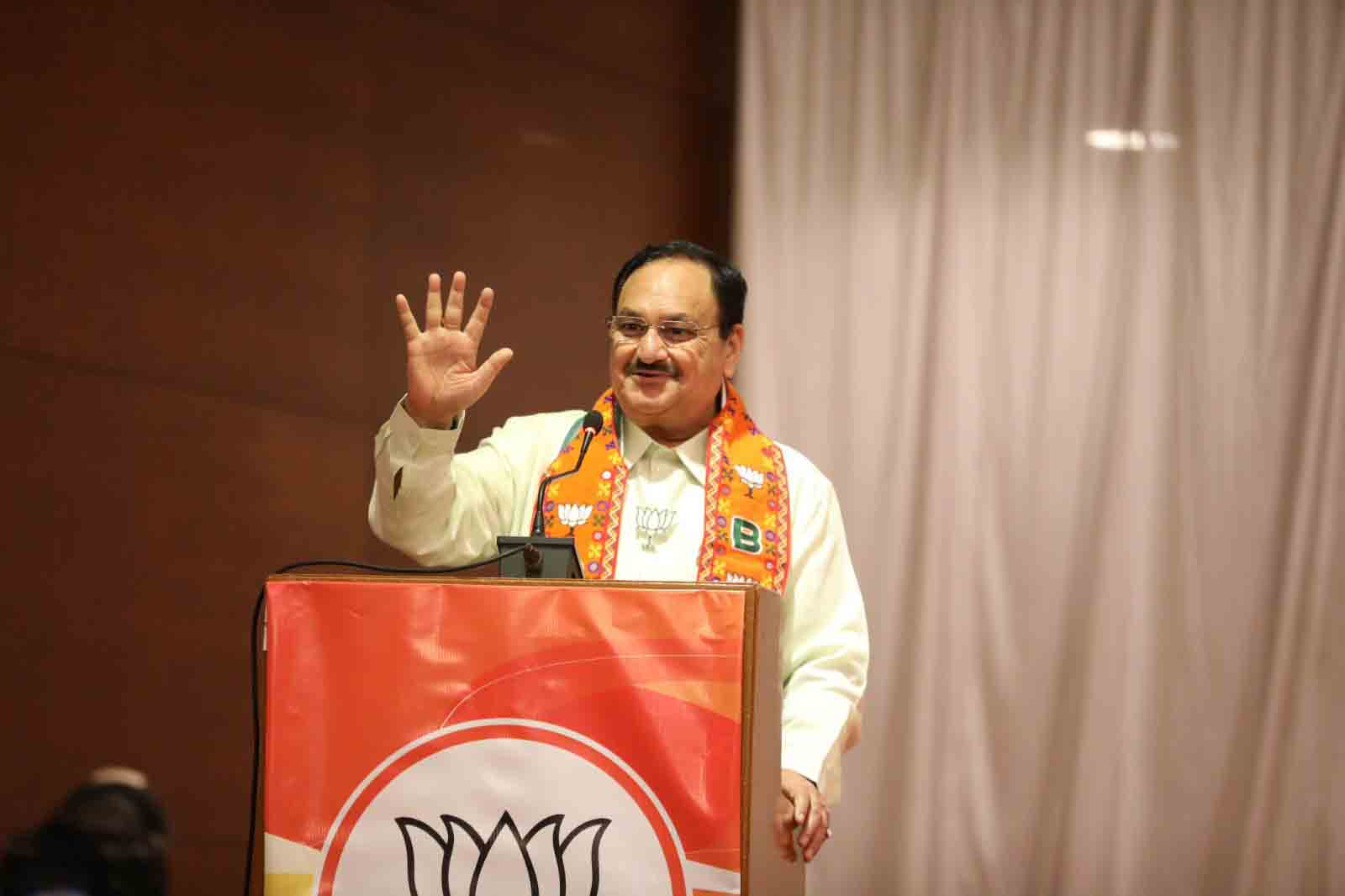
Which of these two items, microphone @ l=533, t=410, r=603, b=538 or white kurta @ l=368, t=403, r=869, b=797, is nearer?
white kurta @ l=368, t=403, r=869, b=797

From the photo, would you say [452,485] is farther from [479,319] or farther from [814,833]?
[814,833]

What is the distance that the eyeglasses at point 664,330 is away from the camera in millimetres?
2607

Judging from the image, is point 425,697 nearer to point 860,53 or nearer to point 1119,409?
point 1119,409

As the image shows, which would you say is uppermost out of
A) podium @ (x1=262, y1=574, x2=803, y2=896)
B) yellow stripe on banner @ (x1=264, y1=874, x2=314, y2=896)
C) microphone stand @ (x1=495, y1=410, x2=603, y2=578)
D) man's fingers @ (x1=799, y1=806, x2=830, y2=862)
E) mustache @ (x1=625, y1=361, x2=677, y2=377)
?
mustache @ (x1=625, y1=361, x2=677, y2=377)

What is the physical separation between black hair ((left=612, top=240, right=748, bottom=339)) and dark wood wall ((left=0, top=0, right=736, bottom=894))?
1.13m

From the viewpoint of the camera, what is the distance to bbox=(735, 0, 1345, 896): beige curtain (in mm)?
3803

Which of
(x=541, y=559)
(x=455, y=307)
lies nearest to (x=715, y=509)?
(x=455, y=307)

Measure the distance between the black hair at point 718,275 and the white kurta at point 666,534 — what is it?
0.21 meters

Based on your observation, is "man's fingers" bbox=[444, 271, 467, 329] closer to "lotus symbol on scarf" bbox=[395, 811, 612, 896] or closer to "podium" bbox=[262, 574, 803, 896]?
"podium" bbox=[262, 574, 803, 896]

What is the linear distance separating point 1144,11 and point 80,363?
2833mm

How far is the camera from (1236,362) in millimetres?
3916

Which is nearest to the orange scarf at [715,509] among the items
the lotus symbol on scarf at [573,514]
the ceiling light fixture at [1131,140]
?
the lotus symbol on scarf at [573,514]

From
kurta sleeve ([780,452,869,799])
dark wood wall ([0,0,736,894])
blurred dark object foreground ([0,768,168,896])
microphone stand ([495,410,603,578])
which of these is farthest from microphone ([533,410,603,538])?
blurred dark object foreground ([0,768,168,896])

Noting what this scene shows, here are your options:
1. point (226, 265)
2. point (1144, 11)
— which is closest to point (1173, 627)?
point (1144, 11)
